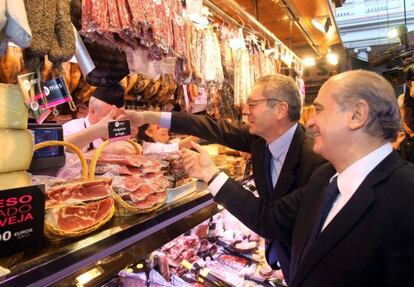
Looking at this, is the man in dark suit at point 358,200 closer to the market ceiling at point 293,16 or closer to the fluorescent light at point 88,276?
the fluorescent light at point 88,276

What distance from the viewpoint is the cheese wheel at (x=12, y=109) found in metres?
1.11

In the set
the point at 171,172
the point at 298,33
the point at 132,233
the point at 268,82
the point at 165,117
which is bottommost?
the point at 132,233

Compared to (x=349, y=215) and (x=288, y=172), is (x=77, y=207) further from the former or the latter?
(x=288, y=172)

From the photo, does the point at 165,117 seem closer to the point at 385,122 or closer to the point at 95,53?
the point at 95,53

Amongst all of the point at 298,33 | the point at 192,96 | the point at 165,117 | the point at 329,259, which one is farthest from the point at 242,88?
the point at 298,33

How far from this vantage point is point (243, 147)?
2.84m

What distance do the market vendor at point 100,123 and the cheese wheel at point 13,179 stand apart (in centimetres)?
79

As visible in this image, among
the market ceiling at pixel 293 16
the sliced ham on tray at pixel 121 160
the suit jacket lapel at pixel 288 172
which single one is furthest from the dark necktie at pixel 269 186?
the market ceiling at pixel 293 16

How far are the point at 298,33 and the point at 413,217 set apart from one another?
5.49 meters

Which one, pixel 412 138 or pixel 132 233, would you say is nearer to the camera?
pixel 132 233

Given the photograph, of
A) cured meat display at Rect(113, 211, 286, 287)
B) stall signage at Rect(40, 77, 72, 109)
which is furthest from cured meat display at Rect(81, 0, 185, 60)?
cured meat display at Rect(113, 211, 286, 287)

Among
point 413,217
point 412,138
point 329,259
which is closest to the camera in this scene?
point 413,217

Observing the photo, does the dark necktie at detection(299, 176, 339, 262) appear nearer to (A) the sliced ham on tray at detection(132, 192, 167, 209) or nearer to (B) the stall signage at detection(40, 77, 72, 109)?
(A) the sliced ham on tray at detection(132, 192, 167, 209)

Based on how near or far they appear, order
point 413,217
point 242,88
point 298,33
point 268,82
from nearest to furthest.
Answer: point 413,217 < point 268,82 < point 242,88 < point 298,33
